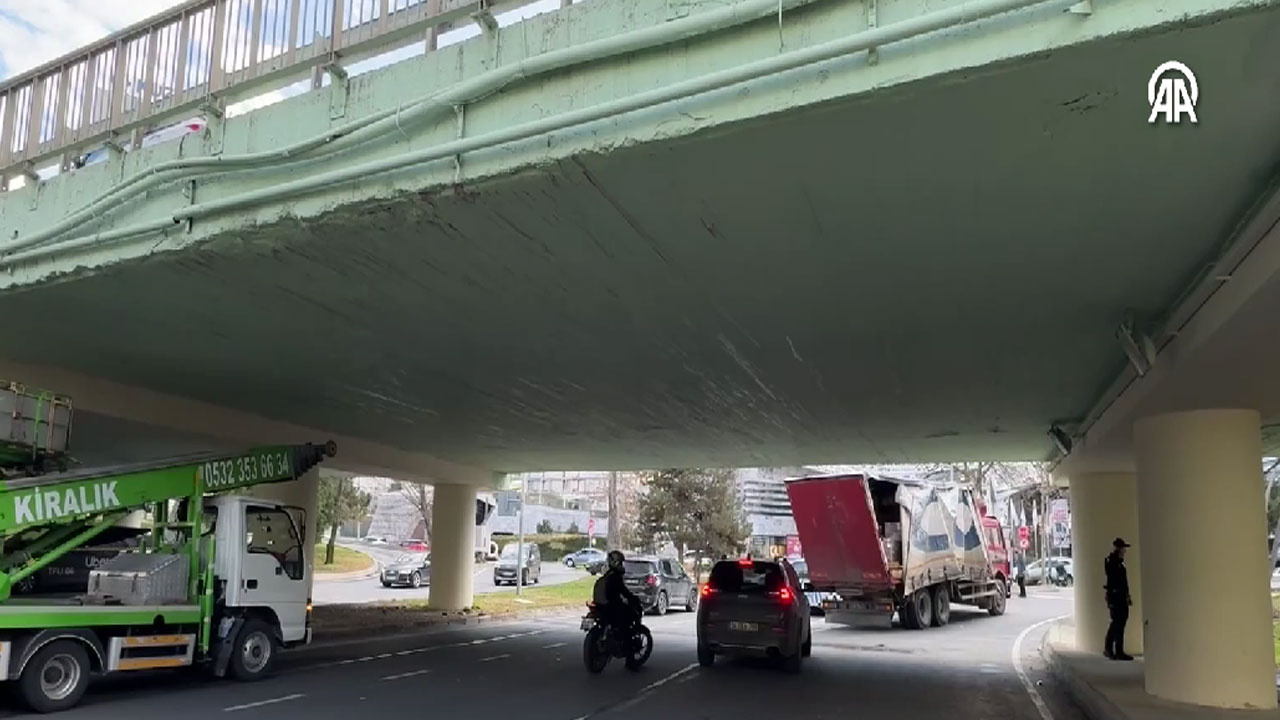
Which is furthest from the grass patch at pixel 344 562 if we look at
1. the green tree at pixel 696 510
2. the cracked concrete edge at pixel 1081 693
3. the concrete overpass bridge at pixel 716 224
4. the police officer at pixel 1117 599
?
the police officer at pixel 1117 599

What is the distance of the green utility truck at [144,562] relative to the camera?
→ 10.9m

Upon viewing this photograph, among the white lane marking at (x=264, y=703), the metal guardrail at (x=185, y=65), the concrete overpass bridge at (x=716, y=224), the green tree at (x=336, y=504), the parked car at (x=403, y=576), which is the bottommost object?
the parked car at (x=403, y=576)

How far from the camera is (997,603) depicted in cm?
2989

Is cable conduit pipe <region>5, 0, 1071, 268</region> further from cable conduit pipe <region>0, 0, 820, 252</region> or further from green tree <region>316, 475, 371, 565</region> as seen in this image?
green tree <region>316, 475, 371, 565</region>

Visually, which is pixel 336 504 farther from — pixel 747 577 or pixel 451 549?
pixel 747 577

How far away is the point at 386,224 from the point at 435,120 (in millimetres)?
1005

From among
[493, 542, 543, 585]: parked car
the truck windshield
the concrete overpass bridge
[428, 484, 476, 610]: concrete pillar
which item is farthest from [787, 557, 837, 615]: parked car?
[493, 542, 543, 585]: parked car

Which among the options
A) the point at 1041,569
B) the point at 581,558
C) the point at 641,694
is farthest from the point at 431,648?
the point at 581,558

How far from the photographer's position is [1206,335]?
323 inches

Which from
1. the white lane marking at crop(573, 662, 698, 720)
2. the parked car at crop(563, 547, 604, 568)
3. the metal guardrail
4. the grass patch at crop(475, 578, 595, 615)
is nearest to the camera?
the metal guardrail

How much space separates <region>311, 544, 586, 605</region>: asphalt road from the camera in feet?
112

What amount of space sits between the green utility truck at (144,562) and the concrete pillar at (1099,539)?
1330cm

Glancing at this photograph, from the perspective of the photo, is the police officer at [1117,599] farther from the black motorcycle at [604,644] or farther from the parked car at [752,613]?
the black motorcycle at [604,644]

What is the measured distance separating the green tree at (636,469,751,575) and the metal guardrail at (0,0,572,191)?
1406 inches
